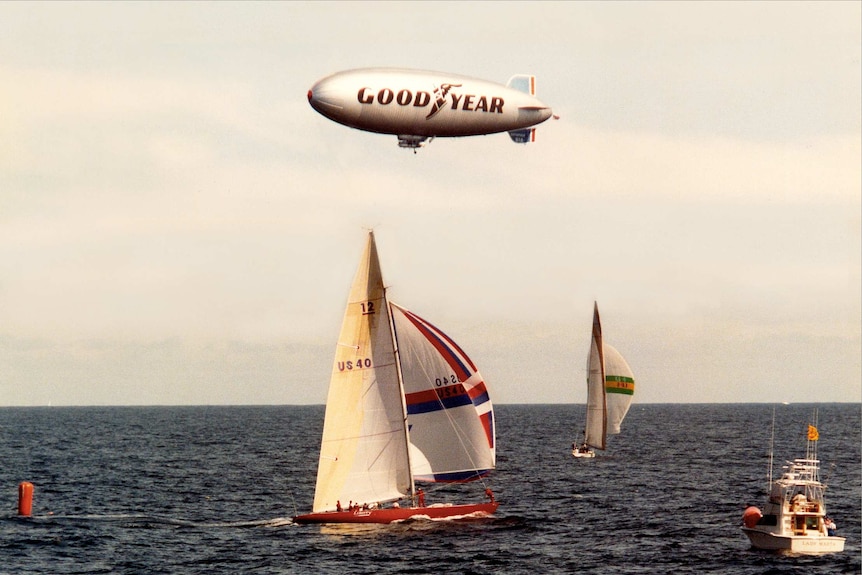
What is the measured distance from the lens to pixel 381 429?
198 feet

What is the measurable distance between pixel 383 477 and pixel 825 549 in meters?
21.5

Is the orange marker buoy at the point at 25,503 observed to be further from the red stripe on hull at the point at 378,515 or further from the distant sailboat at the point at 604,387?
the distant sailboat at the point at 604,387

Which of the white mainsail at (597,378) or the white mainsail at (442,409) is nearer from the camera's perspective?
the white mainsail at (442,409)

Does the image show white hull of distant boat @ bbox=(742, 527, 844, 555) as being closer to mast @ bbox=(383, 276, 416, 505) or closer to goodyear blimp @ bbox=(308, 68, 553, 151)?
mast @ bbox=(383, 276, 416, 505)

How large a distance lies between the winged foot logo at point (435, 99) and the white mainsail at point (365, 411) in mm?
7104

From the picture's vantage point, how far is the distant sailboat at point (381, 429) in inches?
2360

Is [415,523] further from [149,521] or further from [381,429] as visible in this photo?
[149,521]

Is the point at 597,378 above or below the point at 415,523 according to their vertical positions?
above

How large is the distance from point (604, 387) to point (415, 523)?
49304 millimetres

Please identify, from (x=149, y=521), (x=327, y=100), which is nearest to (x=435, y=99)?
(x=327, y=100)

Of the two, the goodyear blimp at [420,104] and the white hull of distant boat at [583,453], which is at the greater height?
the goodyear blimp at [420,104]

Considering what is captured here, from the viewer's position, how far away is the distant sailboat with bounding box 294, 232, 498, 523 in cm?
5994

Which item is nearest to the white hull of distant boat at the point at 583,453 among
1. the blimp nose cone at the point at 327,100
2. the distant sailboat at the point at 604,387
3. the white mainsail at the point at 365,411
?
the distant sailboat at the point at 604,387

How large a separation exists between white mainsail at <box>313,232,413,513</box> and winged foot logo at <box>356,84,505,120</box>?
23.3 ft
